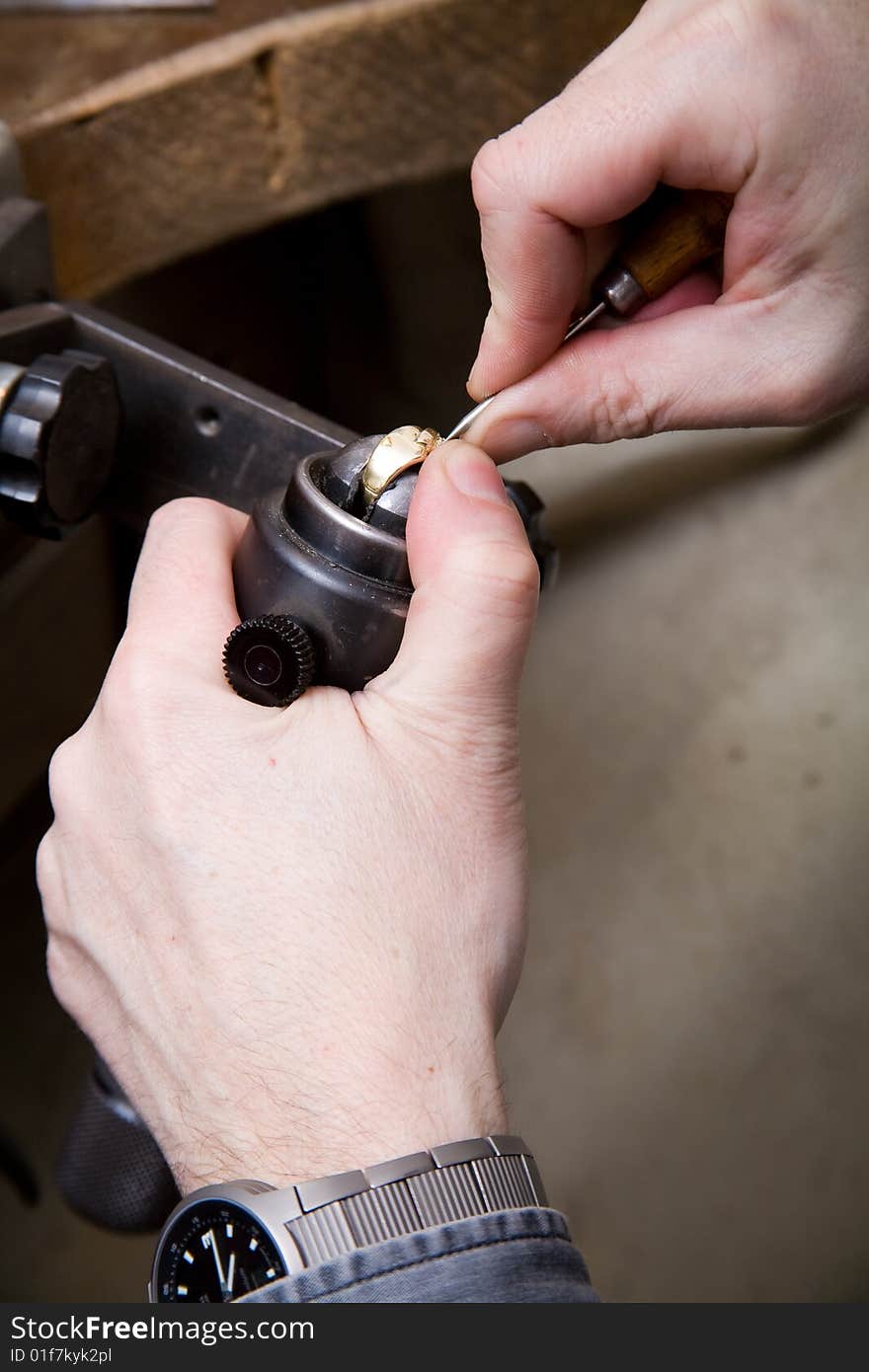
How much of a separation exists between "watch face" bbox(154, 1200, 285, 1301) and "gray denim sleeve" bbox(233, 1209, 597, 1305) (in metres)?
0.01

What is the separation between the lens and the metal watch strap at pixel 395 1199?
0.48 meters

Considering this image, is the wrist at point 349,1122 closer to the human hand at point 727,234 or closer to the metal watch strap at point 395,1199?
the metal watch strap at point 395,1199

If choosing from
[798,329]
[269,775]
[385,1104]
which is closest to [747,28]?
[798,329]

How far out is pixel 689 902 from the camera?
1490 millimetres

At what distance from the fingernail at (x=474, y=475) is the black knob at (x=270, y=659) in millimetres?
111

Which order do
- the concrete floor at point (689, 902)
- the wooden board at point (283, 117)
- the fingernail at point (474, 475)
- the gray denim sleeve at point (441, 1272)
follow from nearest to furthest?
the gray denim sleeve at point (441, 1272) < the fingernail at point (474, 475) < the wooden board at point (283, 117) < the concrete floor at point (689, 902)

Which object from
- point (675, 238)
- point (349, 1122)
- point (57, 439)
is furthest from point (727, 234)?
point (349, 1122)

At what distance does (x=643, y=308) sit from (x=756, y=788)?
0.97 meters

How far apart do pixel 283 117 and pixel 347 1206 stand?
0.85 metres

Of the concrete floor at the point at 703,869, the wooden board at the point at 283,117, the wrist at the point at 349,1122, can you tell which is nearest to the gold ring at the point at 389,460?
the wrist at the point at 349,1122

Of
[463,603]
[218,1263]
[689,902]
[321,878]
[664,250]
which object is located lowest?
[689,902]

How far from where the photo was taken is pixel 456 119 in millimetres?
998

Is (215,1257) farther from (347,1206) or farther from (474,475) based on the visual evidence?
(474,475)

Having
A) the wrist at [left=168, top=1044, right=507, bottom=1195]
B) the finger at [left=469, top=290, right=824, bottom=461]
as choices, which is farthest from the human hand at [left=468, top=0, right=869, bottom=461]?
the wrist at [left=168, top=1044, right=507, bottom=1195]
